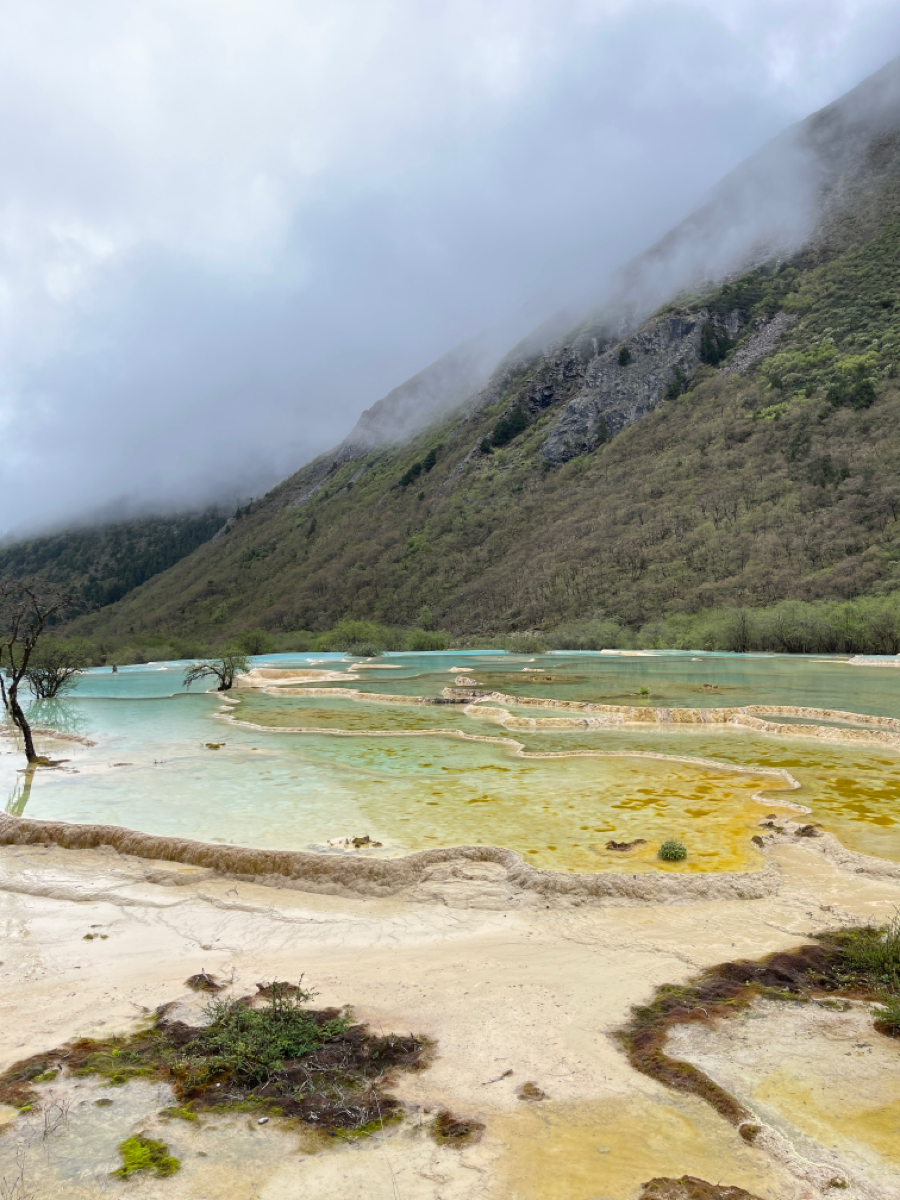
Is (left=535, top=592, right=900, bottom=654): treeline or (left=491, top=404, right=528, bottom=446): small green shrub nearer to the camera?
(left=535, top=592, right=900, bottom=654): treeline

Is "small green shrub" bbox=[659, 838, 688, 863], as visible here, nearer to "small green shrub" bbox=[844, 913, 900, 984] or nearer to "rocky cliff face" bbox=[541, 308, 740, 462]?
"small green shrub" bbox=[844, 913, 900, 984]

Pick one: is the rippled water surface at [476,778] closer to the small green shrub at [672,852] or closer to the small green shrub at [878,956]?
the small green shrub at [672,852]

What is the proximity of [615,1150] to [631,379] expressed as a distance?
152647 millimetres

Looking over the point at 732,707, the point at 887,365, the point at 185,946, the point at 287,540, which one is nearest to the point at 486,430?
the point at 287,540

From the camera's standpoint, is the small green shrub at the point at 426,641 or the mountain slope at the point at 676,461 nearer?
the mountain slope at the point at 676,461

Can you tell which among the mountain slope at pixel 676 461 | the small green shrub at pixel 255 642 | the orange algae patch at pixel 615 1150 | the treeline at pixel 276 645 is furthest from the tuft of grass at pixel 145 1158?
the small green shrub at pixel 255 642

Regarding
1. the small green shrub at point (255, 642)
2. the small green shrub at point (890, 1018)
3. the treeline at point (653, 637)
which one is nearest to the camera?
the small green shrub at point (890, 1018)

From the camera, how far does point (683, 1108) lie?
429 cm

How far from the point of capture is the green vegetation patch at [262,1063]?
437 centimetres

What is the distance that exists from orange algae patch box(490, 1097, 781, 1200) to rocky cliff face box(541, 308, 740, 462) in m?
141

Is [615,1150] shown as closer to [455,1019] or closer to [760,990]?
[455,1019]

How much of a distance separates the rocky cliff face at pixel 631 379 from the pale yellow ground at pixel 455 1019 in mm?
137951

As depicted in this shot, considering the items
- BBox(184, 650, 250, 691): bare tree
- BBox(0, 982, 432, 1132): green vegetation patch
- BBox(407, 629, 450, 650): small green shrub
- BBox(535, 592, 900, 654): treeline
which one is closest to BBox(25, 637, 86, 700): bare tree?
BBox(184, 650, 250, 691): bare tree

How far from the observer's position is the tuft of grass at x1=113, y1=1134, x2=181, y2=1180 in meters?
3.79
